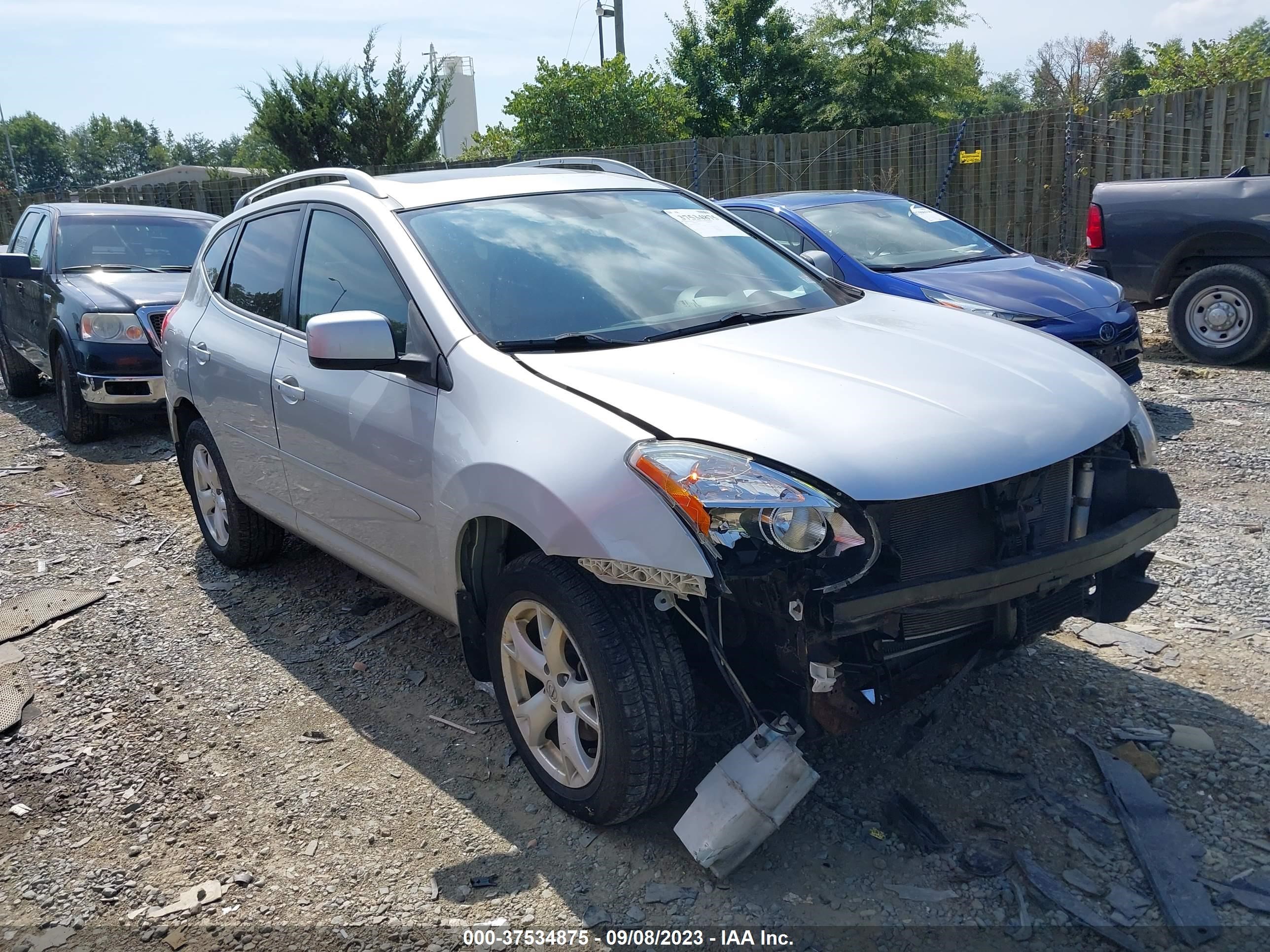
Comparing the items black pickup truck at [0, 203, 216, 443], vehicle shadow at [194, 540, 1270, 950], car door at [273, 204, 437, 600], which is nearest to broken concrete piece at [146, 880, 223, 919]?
vehicle shadow at [194, 540, 1270, 950]

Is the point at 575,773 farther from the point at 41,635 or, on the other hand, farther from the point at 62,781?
the point at 41,635

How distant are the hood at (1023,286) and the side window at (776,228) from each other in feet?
2.51

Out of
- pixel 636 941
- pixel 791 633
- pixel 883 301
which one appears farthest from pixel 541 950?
pixel 883 301

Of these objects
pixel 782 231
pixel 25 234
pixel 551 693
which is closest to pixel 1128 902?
Result: pixel 551 693

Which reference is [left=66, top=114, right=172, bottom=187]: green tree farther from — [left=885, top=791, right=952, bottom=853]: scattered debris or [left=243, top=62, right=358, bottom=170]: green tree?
[left=885, top=791, right=952, bottom=853]: scattered debris

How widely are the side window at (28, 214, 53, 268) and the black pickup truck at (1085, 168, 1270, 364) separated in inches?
357

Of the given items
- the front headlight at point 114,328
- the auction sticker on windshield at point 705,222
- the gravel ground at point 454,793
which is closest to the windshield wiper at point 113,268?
the front headlight at point 114,328

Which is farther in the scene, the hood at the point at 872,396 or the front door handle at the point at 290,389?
the front door handle at the point at 290,389

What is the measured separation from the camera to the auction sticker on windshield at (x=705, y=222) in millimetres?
4094

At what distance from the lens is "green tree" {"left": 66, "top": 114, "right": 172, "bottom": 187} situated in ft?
370

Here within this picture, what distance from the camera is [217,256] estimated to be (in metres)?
5.11

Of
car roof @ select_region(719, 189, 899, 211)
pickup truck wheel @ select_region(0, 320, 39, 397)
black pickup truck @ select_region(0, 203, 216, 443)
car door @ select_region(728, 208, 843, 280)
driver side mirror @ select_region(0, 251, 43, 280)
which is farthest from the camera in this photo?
pickup truck wheel @ select_region(0, 320, 39, 397)

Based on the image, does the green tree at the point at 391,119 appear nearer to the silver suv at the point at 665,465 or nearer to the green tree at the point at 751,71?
the green tree at the point at 751,71

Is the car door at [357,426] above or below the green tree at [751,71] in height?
below
